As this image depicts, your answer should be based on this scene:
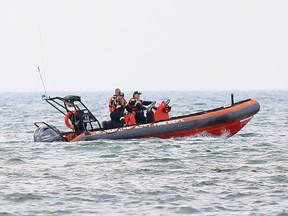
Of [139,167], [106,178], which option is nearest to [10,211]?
[106,178]

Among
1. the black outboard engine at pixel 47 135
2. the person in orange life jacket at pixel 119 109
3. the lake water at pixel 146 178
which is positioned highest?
the person in orange life jacket at pixel 119 109

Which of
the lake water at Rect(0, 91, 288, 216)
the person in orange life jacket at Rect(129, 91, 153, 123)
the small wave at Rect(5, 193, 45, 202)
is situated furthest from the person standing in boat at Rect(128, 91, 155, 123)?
the small wave at Rect(5, 193, 45, 202)

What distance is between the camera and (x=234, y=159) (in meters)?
15.9

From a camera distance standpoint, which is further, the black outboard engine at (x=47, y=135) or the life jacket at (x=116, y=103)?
the black outboard engine at (x=47, y=135)

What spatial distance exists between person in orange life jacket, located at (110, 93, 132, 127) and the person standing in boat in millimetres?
145

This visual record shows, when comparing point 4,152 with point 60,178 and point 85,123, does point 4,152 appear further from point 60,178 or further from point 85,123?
point 60,178

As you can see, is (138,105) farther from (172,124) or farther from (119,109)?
(172,124)

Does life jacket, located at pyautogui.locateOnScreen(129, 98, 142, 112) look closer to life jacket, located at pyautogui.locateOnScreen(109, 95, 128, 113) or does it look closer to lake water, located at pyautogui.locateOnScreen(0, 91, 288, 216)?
life jacket, located at pyautogui.locateOnScreen(109, 95, 128, 113)

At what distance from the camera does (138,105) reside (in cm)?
2023

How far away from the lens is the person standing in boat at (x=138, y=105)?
66.2ft

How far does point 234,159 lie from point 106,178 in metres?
3.53

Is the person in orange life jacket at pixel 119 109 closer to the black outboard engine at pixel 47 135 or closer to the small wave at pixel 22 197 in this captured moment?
the black outboard engine at pixel 47 135

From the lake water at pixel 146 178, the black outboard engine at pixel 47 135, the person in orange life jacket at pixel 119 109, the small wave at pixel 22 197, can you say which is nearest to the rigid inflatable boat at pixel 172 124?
the person in orange life jacket at pixel 119 109

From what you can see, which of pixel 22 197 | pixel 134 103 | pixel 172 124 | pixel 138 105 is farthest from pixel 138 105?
pixel 22 197
